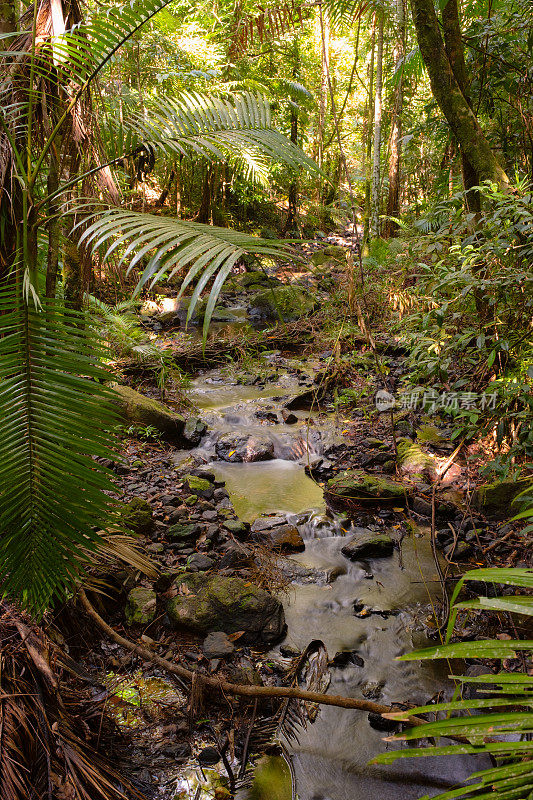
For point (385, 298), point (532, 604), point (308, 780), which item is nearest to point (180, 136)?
point (532, 604)

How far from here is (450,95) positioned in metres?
3.88

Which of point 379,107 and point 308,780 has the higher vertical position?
point 379,107

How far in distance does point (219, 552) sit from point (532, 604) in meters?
2.50

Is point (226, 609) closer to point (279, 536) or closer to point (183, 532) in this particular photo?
point (183, 532)

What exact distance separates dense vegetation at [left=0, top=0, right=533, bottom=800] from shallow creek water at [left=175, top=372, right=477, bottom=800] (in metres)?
0.29

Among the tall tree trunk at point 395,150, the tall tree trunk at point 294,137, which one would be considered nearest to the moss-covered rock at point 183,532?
the tall tree trunk at point 395,150

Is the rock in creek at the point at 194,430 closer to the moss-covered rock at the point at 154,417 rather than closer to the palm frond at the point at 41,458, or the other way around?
the moss-covered rock at the point at 154,417

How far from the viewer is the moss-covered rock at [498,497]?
334 centimetres

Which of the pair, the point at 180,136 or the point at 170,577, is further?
the point at 170,577

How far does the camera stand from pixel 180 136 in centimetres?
208

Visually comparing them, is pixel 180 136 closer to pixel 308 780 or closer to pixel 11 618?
pixel 11 618

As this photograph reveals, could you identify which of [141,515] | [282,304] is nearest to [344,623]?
[141,515]

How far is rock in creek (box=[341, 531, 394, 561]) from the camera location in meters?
3.35

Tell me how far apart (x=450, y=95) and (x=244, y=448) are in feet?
10.9
